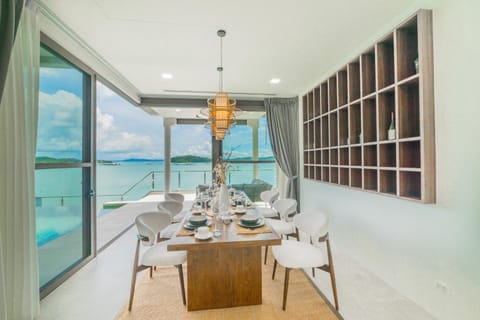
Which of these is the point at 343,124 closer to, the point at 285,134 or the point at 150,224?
the point at 285,134

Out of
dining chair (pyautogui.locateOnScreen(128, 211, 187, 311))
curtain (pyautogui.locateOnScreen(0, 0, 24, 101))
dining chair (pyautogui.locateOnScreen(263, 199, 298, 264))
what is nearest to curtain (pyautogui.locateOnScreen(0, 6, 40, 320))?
curtain (pyautogui.locateOnScreen(0, 0, 24, 101))

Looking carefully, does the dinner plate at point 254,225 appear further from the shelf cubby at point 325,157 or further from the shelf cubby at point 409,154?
the shelf cubby at point 325,157

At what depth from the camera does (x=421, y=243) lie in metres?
1.96

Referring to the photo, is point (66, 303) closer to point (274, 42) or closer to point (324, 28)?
point (274, 42)

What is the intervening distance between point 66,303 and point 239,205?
2.01m

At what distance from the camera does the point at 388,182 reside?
7.90ft

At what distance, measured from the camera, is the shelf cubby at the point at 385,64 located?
237 cm

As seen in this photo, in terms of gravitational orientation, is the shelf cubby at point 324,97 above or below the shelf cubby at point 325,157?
above

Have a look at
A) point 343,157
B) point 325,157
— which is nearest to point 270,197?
point 325,157

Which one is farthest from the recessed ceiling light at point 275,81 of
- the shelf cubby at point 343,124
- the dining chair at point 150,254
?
the dining chair at point 150,254

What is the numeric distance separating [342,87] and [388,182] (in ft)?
5.12

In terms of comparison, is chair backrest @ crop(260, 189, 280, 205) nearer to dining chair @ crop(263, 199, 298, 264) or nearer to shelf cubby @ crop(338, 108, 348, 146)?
dining chair @ crop(263, 199, 298, 264)

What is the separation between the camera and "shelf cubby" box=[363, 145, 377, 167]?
103 inches

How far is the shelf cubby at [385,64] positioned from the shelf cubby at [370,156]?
73 centimetres
